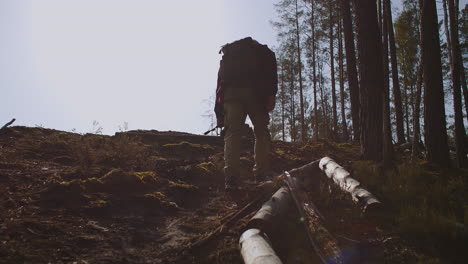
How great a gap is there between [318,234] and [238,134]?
1.94m

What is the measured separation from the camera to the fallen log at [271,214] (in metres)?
2.45

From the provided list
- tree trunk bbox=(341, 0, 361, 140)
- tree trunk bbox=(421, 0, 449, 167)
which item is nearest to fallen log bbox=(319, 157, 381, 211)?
tree trunk bbox=(421, 0, 449, 167)

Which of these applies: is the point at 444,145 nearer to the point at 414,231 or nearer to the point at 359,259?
the point at 414,231

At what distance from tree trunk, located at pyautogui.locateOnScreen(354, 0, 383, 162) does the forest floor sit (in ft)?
3.95

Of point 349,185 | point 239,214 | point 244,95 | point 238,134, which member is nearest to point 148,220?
point 239,214

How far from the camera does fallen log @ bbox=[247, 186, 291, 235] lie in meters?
2.45

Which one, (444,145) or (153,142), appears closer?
(444,145)

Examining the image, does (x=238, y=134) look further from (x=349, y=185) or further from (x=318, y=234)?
(x=318, y=234)

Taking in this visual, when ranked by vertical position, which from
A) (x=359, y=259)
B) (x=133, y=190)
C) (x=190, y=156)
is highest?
(x=190, y=156)

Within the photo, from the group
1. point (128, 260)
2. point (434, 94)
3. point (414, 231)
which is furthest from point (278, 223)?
point (434, 94)

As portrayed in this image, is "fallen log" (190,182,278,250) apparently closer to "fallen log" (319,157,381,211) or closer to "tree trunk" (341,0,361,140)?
"fallen log" (319,157,381,211)

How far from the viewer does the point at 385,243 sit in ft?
7.73

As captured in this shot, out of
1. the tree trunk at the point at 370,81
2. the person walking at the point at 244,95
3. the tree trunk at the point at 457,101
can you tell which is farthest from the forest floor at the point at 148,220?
the tree trunk at the point at 457,101

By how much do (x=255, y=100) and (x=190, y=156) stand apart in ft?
11.3
